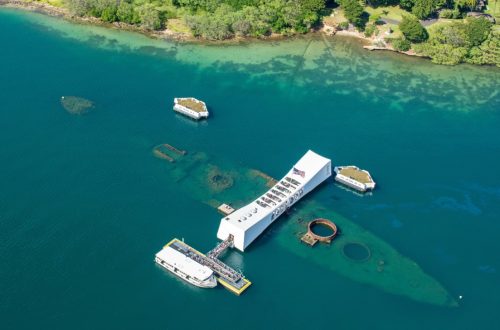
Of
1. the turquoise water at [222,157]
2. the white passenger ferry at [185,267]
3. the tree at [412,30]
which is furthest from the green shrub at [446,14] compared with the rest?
the white passenger ferry at [185,267]

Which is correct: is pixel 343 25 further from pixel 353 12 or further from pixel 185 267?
pixel 185 267

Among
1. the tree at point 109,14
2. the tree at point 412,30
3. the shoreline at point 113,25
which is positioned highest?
the tree at point 412,30

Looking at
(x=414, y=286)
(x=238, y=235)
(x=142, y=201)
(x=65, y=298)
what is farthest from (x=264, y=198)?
(x=65, y=298)

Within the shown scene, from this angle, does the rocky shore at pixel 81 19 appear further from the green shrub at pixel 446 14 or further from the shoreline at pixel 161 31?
the green shrub at pixel 446 14

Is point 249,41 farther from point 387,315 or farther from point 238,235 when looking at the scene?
point 387,315

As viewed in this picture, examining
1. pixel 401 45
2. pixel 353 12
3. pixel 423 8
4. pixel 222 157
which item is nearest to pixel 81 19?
pixel 222 157

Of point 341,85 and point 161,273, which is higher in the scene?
point 341,85

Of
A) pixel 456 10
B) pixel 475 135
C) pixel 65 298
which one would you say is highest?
pixel 456 10
